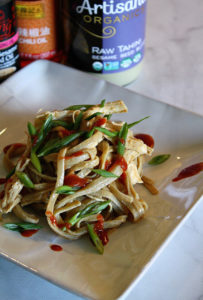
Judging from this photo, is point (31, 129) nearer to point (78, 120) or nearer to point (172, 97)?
point (78, 120)

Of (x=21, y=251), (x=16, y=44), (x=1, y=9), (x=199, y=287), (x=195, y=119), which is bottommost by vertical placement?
(x=199, y=287)

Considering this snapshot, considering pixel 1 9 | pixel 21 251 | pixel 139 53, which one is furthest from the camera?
pixel 139 53

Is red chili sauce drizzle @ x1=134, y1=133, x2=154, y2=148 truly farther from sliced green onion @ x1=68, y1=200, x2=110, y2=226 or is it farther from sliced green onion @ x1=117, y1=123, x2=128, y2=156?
sliced green onion @ x1=68, y1=200, x2=110, y2=226

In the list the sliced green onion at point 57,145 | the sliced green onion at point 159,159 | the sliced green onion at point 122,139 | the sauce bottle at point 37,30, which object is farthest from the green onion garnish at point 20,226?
the sauce bottle at point 37,30

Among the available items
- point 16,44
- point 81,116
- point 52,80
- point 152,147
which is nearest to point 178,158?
point 152,147

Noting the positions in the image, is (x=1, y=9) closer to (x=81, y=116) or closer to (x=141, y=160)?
(x=81, y=116)

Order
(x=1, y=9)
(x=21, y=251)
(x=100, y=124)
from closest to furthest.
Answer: (x=21, y=251), (x=100, y=124), (x=1, y=9)

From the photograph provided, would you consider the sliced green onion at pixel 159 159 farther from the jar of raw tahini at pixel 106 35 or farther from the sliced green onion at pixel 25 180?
the jar of raw tahini at pixel 106 35

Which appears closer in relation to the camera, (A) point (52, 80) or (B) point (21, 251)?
(B) point (21, 251)
